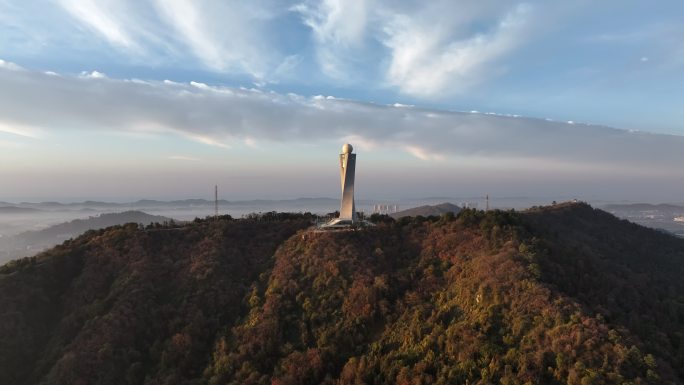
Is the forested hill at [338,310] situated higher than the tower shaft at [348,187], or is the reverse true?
the tower shaft at [348,187]

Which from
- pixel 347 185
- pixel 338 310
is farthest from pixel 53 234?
pixel 338 310

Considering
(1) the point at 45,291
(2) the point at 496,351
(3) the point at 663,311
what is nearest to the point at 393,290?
(2) the point at 496,351

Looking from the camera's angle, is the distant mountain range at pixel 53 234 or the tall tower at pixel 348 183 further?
the distant mountain range at pixel 53 234

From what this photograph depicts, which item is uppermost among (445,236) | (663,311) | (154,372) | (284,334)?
(445,236)

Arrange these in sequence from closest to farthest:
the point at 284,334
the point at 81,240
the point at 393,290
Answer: the point at 284,334 → the point at 393,290 → the point at 81,240

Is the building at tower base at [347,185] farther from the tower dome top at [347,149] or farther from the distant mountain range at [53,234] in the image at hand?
the distant mountain range at [53,234]

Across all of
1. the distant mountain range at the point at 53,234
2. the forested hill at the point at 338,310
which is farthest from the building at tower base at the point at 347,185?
the distant mountain range at the point at 53,234

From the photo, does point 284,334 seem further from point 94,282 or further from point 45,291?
point 45,291

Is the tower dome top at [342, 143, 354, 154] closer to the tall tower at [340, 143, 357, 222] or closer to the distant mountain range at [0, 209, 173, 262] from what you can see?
the tall tower at [340, 143, 357, 222]
